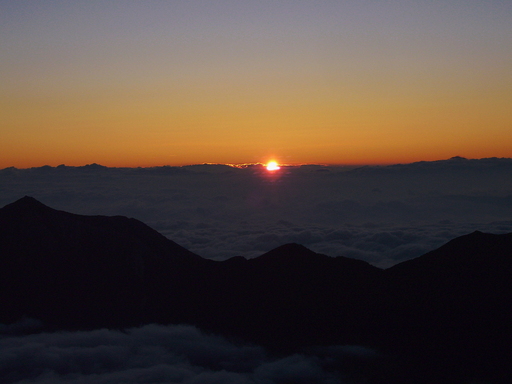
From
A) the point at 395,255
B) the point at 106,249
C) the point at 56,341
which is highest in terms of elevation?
the point at 106,249

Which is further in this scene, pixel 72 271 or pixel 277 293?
pixel 72 271

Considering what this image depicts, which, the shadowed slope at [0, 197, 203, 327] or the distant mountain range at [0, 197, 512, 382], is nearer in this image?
the distant mountain range at [0, 197, 512, 382]

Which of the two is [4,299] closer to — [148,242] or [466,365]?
[148,242]

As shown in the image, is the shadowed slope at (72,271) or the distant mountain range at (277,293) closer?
the distant mountain range at (277,293)

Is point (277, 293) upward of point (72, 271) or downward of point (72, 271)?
downward

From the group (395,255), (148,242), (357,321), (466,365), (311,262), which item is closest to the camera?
(466,365)

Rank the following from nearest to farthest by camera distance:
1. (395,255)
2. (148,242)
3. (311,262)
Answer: (311,262), (148,242), (395,255)

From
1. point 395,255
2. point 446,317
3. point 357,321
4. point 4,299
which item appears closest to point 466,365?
point 446,317

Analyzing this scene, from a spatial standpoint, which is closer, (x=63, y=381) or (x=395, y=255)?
(x=63, y=381)
